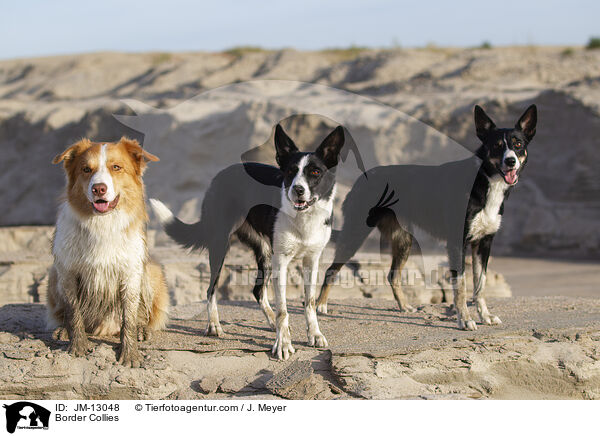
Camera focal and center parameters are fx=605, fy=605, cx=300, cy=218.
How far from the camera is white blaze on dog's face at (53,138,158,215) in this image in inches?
163

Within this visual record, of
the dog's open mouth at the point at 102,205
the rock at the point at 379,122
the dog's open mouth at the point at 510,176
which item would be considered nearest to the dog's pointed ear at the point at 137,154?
the dog's open mouth at the point at 102,205

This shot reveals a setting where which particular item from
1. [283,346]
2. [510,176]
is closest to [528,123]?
[510,176]

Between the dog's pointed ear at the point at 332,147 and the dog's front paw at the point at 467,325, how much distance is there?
1.90 meters

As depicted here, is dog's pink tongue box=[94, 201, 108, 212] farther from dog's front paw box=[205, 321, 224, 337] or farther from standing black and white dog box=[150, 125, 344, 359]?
dog's front paw box=[205, 321, 224, 337]

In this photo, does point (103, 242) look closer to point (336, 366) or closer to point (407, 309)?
point (336, 366)

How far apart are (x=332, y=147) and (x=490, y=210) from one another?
1725mm

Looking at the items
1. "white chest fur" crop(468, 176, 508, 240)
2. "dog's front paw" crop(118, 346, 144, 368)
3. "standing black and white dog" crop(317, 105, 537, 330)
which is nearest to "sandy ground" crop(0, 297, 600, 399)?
"dog's front paw" crop(118, 346, 144, 368)

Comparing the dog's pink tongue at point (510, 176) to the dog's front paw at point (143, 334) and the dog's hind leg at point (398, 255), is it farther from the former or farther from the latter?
the dog's front paw at point (143, 334)

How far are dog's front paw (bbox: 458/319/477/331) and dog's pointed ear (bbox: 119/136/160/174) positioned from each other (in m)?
2.92

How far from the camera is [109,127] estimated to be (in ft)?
56.1

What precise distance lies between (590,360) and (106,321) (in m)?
3.84

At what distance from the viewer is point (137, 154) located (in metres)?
4.43

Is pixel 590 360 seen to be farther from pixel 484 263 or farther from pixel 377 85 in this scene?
pixel 377 85
